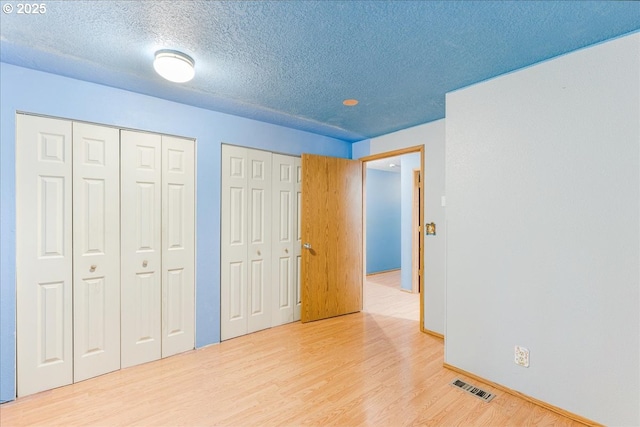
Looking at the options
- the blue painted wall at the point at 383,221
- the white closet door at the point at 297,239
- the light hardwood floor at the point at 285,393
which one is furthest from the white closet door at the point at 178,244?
the blue painted wall at the point at 383,221

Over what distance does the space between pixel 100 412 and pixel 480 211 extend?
2.94m

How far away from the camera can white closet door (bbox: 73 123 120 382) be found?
7.47 feet

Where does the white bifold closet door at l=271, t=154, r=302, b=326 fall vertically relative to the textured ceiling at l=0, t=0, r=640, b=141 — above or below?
below

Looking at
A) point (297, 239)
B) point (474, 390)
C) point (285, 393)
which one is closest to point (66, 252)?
point (285, 393)

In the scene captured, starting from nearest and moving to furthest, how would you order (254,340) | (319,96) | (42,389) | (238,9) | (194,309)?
(238,9) < (42,389) < (319,96) < (194,309) < (254,340)

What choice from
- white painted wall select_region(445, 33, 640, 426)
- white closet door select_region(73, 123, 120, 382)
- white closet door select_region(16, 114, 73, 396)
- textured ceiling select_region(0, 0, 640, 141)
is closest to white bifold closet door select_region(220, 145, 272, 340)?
textured ceiling select_region(0, 0, 640, 141)

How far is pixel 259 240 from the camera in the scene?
10.8 feet

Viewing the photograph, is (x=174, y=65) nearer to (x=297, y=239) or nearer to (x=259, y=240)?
(x=259, y=240)

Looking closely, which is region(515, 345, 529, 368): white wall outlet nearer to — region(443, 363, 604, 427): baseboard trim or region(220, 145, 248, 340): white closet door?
region(443, 363, 604, 427): baseboard trim

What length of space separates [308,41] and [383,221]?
5.47m

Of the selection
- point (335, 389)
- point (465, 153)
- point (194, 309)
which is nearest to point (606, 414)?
point (335, 389)

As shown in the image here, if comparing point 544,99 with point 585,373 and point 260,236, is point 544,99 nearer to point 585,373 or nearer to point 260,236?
point 585,373

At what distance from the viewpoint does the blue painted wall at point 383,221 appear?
662 centimetres

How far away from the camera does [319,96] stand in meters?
2.60
